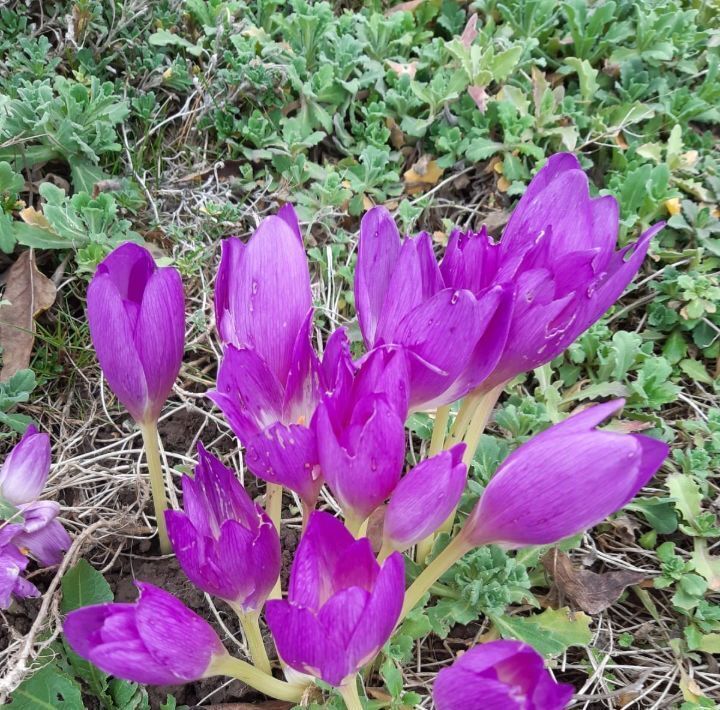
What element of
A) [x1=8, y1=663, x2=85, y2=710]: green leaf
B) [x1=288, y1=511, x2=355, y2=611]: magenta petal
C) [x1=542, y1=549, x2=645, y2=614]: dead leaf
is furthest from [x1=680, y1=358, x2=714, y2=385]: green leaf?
[x1=8, y1=663, x2=85, y2=710]: green leaf

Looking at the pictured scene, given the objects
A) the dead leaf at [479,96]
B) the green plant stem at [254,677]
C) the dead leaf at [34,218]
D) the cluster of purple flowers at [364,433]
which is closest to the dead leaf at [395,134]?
the dead leaf at [479,96]

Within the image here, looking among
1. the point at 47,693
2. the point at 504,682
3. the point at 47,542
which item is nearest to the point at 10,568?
the point at 47,542

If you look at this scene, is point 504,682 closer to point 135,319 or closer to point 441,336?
point 441,336

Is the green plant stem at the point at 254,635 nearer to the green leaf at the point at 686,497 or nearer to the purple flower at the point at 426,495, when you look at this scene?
the purple flower at the point at 426,495

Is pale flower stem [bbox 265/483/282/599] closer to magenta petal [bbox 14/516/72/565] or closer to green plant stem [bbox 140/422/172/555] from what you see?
green plant stem [bbox 140/422/172/555]

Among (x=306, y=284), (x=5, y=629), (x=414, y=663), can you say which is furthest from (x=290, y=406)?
(x=5, y=629)

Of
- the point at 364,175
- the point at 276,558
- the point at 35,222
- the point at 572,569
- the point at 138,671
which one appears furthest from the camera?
the point at 364,175

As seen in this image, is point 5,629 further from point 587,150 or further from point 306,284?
point 587,150
